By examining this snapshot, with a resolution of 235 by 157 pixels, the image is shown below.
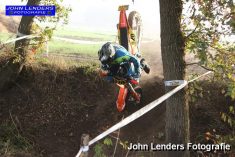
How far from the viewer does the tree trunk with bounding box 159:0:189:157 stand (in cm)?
701

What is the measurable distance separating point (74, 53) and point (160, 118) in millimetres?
4455

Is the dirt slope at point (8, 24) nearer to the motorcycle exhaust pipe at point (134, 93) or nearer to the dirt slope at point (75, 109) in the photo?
the dirt slope at point (75, 109)

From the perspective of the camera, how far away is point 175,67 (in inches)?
279

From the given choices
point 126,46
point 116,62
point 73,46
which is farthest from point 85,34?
point 116,62

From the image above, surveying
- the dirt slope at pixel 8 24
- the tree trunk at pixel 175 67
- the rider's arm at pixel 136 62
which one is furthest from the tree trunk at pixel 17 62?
the dirt slope at pixel 8 24

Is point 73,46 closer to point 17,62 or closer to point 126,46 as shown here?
point 17,62

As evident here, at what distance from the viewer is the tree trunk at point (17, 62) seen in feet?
34.8

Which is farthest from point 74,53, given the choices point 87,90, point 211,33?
point 211,33

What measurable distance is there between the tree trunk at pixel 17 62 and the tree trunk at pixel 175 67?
15.5ft

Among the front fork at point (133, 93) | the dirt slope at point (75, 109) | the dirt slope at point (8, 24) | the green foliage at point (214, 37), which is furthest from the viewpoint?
the dirt slope at point (8, 24)

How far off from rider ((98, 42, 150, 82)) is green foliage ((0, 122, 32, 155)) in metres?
2.82

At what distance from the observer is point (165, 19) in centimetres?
703

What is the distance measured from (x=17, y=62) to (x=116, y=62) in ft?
13.0

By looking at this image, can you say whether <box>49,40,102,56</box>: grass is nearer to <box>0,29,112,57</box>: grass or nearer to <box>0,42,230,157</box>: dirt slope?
<box>0,29,112,57</box>: grass
